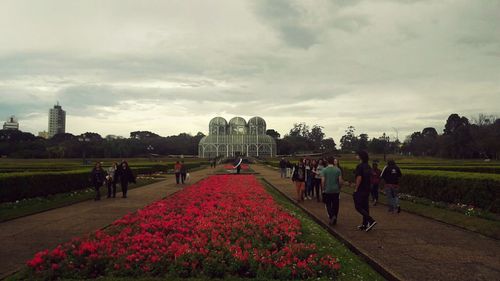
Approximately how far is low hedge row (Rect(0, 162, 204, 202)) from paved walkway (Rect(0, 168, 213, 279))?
2.28 m

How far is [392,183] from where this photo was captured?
13008mm

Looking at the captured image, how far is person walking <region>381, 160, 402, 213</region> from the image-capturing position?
12992mm

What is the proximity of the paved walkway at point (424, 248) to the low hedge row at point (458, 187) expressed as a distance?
213 centimetres

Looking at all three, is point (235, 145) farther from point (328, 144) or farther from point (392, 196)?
point (392, 196)

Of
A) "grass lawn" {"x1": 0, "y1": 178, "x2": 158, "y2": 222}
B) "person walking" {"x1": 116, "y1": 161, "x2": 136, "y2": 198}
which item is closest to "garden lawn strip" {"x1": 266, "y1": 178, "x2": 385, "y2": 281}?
"grass lawn" {"x1": 0, "y1": 178, "x2": 158, "y2": 222}

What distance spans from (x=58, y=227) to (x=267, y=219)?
541 centimetres

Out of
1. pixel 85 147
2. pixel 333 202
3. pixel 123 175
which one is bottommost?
pixel 333 202

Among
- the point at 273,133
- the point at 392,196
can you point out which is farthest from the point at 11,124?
the point at 392,196

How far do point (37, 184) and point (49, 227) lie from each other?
24.3 ft

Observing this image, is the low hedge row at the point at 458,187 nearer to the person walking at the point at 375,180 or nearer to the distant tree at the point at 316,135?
the person walking at the point at 375,180

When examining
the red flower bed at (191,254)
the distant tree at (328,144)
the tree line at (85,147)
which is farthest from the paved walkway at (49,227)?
the distant tree at (328,144)

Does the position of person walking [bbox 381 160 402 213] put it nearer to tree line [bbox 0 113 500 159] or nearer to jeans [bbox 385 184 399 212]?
jeans [bbox 385 184 399 212]

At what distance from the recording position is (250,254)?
671cm

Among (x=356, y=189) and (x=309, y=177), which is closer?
(x=356, y=189)
